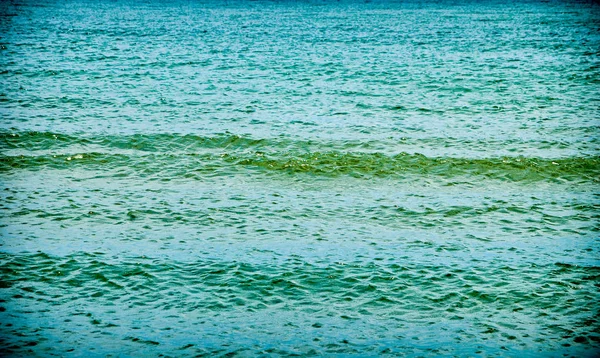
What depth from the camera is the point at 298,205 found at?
14305mm

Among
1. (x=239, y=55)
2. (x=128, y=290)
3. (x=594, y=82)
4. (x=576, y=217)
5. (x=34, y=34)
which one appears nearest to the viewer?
(x=128, y=290)

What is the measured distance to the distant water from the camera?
9.29 meters

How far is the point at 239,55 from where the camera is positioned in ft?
110

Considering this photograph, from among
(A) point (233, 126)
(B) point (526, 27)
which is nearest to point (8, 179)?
(A) point (233, 126)

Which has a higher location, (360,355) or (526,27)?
(526,27)

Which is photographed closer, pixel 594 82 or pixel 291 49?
pixel 594 82

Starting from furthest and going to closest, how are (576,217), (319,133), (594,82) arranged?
(594,82) → (319,133) → (576,217)

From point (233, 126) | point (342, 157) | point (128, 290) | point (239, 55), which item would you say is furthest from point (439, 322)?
point (239, 55)

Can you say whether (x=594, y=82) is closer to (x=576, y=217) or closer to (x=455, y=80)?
(x=455, y=80)

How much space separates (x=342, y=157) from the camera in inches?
691

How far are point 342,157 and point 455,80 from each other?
1143 centimetres

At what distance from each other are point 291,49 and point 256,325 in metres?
28.1

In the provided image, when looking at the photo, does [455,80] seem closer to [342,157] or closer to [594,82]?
[594,82]

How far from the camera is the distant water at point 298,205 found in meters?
9.29
